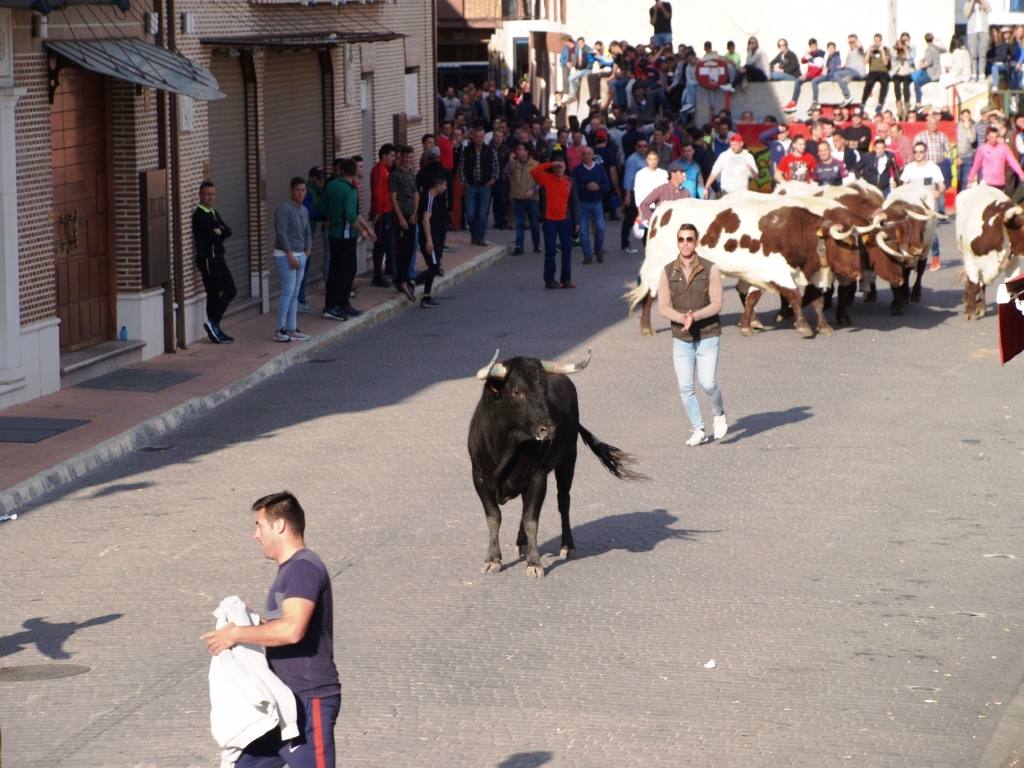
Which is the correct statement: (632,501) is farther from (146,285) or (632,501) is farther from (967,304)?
Answer: (967,304)

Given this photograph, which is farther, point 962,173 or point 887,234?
point 962,173

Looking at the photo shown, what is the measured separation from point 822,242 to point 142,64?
8093 millimetres

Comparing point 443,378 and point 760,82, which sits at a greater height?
point 760,82

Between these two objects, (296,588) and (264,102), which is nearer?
(296,588)

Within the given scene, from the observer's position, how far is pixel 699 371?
53.4 ft

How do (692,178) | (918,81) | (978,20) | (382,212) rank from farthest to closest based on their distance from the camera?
(978,20) → (918,81) → (692,178) → (382,212)

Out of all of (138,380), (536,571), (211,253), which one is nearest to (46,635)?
(536,571)

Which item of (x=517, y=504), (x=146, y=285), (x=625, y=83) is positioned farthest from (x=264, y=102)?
(x=625, y=83)

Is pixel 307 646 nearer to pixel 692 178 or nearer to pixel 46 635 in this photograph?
pixel 46 635

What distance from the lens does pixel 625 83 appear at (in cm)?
4653

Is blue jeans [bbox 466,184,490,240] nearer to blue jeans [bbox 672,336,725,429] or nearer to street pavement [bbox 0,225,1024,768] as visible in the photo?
street pavement [bbox 0,225,1024,768]

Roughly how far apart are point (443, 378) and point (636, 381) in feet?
6.77

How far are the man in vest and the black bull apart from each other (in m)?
3.79

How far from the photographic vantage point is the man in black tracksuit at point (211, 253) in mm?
21016
